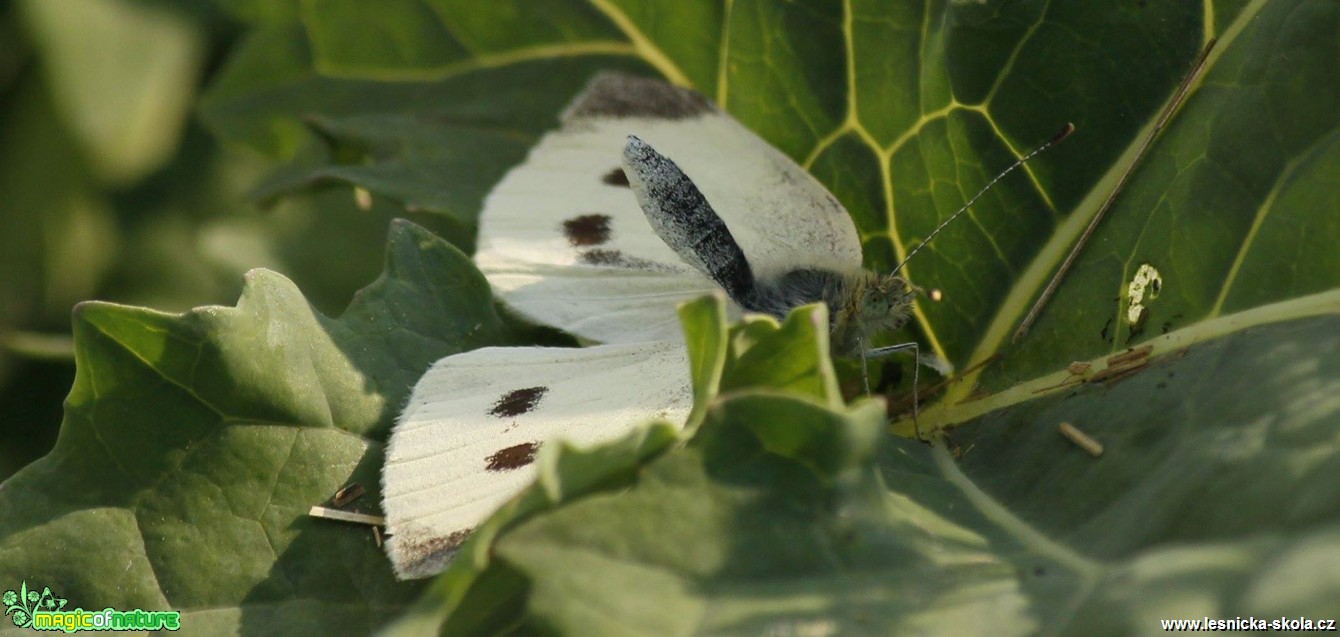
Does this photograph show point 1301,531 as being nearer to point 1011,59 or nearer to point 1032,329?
point 1032,329

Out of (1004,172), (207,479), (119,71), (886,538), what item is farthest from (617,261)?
(119,71)

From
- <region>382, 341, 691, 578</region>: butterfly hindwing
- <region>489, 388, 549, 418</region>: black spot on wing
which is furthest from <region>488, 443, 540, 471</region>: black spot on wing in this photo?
<region>489, 388, 549, 418</region>: black spot on wing

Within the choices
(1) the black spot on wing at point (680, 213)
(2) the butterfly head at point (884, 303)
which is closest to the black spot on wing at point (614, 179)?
(1) the black spot on wing at point (680, 213)

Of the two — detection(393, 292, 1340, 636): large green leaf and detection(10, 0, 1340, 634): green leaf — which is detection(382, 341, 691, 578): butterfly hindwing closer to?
detection(10, 0, 1340, 634): green leaf

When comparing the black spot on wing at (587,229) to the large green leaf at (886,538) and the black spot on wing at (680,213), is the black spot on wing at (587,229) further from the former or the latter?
the large green leaf at (886,538)

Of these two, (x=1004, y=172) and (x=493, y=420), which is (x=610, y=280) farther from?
(x=1004, y=172)

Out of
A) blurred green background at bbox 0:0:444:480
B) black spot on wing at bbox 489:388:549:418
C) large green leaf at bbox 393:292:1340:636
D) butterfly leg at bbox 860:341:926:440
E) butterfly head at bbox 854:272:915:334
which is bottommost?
blurred green background at bbox 0:0:444:480
